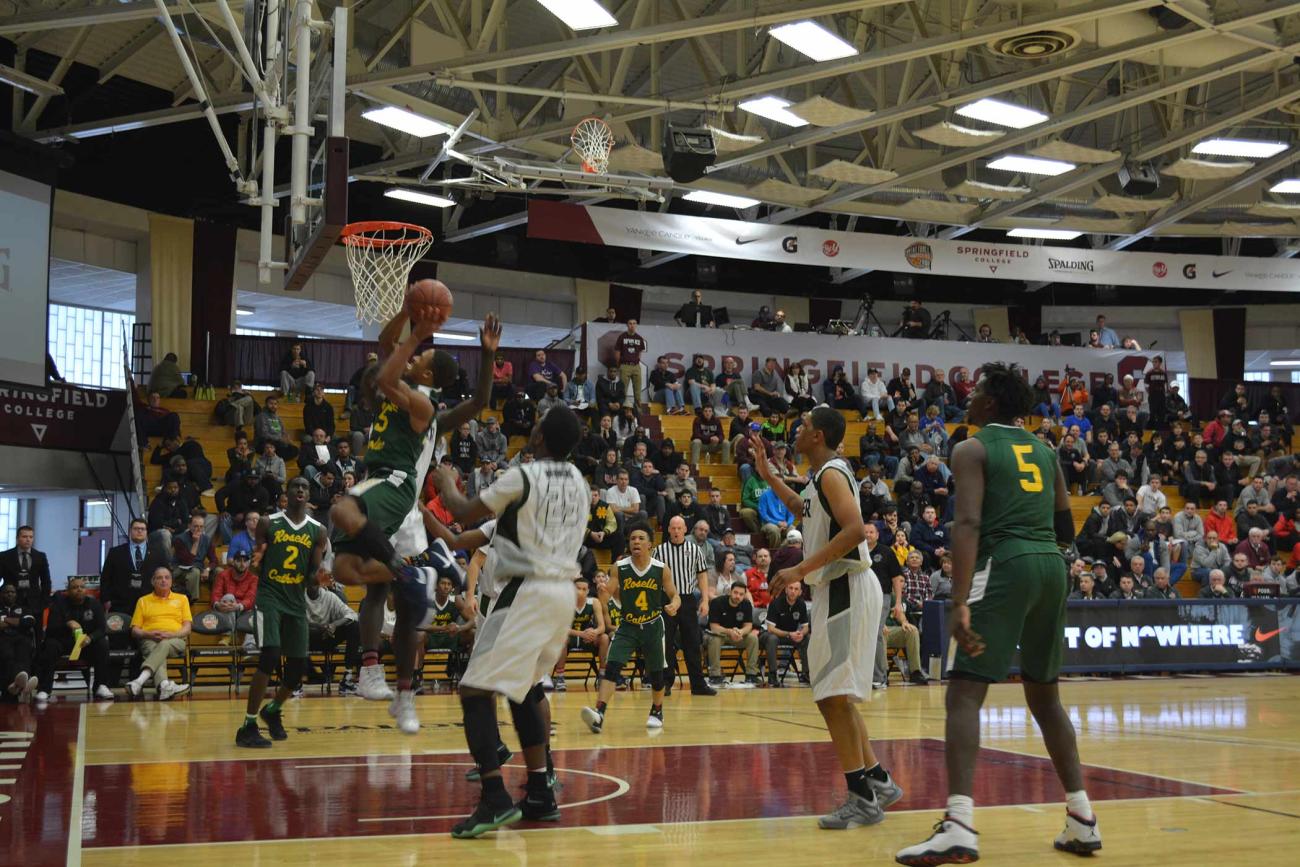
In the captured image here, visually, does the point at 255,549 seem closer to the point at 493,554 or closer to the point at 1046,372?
the point at 493,554

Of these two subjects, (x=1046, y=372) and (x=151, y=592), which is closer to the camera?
(x=151, y=592)

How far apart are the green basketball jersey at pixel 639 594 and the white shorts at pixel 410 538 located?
14.2 ft

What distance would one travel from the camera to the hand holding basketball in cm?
677

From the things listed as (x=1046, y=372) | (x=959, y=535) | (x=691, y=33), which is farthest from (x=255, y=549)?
(x=1046, y=372)

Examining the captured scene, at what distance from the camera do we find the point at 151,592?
51.5 ft

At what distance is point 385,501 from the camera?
7336 mm

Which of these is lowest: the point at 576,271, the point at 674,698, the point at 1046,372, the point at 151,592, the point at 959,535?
the point at 674,698

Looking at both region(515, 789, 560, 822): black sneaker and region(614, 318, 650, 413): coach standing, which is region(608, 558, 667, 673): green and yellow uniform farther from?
region(614, 318, 650, 413): coach standing

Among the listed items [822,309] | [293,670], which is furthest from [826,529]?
[822,309]

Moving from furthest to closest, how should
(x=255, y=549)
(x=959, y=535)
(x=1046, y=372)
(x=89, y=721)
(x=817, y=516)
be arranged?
1. (x=1046, y=372)
2. (x=255, y=549)
3. (x=89, y=721)
4. (x=817, y=516)
5. (x=959, y=535)

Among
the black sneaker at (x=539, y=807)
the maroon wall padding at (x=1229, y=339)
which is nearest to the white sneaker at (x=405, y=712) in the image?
the black sneaker at (x=539, y=807)

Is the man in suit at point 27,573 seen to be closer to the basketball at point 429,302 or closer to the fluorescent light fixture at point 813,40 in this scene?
the basketball at point 429,302

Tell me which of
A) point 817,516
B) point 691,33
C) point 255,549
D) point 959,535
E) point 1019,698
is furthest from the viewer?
point 691,33

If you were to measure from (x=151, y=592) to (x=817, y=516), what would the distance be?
11.3 metres
